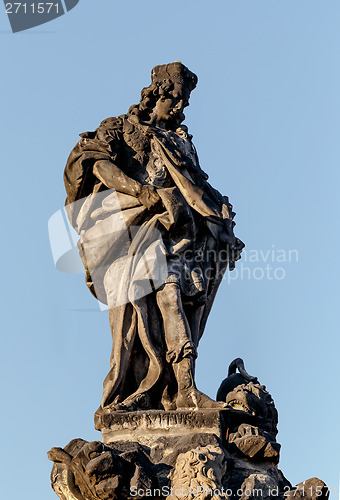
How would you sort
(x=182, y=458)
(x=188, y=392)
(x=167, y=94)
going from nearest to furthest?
(x=182, y=458)
(x=188, y=392)
(x=167, y=94)


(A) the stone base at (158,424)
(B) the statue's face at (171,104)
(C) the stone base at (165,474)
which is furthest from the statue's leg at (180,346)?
(B) the statue's face at (171,104)

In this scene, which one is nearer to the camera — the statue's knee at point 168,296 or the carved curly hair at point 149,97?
the statue's knee at point 168,296

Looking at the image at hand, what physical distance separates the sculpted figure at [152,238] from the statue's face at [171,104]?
0.01m

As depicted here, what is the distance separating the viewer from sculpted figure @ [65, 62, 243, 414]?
11.5 metres

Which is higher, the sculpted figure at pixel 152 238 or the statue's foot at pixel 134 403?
the sculpted figure at pixel 152 238

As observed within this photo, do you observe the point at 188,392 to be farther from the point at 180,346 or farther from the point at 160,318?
the point at 160,318

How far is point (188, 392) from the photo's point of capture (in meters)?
11.2

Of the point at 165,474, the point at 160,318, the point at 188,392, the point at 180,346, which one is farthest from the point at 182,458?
the point at 160,318

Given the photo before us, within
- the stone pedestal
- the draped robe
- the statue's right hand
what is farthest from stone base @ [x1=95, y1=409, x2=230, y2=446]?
the statue's right hand

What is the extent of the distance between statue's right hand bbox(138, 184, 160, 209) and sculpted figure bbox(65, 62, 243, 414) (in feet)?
0.03

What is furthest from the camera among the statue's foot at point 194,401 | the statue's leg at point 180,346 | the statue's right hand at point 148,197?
the statue's right hand at point 148,197

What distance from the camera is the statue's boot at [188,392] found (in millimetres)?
11000

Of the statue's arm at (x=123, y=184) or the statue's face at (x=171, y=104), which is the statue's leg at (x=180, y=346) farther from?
the statue's face at (x=171, y=104)

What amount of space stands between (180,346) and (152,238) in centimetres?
122
